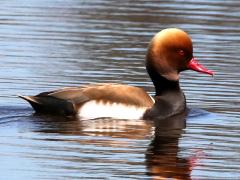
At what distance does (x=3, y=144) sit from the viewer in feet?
38.7

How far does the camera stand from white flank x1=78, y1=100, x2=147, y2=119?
13.6m

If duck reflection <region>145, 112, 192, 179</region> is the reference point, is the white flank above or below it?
above

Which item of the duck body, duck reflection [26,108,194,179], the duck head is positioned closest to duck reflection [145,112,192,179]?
duck reflection [26,108,194,179]

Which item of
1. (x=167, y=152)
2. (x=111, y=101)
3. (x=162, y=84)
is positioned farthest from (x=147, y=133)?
(x=162, y=84)

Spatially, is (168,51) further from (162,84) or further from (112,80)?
(112,80)

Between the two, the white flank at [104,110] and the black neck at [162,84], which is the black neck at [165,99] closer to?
the black neck at [162,84]

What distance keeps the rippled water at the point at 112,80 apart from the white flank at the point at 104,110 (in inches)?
5.2

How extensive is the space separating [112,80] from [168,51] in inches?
72.2

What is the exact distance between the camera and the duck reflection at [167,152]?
10820 millimetres

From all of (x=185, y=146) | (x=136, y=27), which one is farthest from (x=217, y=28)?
(x=185, y=146)

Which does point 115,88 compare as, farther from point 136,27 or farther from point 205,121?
point 136,27

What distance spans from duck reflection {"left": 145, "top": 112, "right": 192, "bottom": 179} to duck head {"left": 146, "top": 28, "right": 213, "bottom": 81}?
2.04 ft

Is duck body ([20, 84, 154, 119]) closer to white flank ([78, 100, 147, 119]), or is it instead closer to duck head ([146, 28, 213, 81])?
white flank ([78, 100, 147, 119])

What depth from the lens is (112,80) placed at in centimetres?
1591
